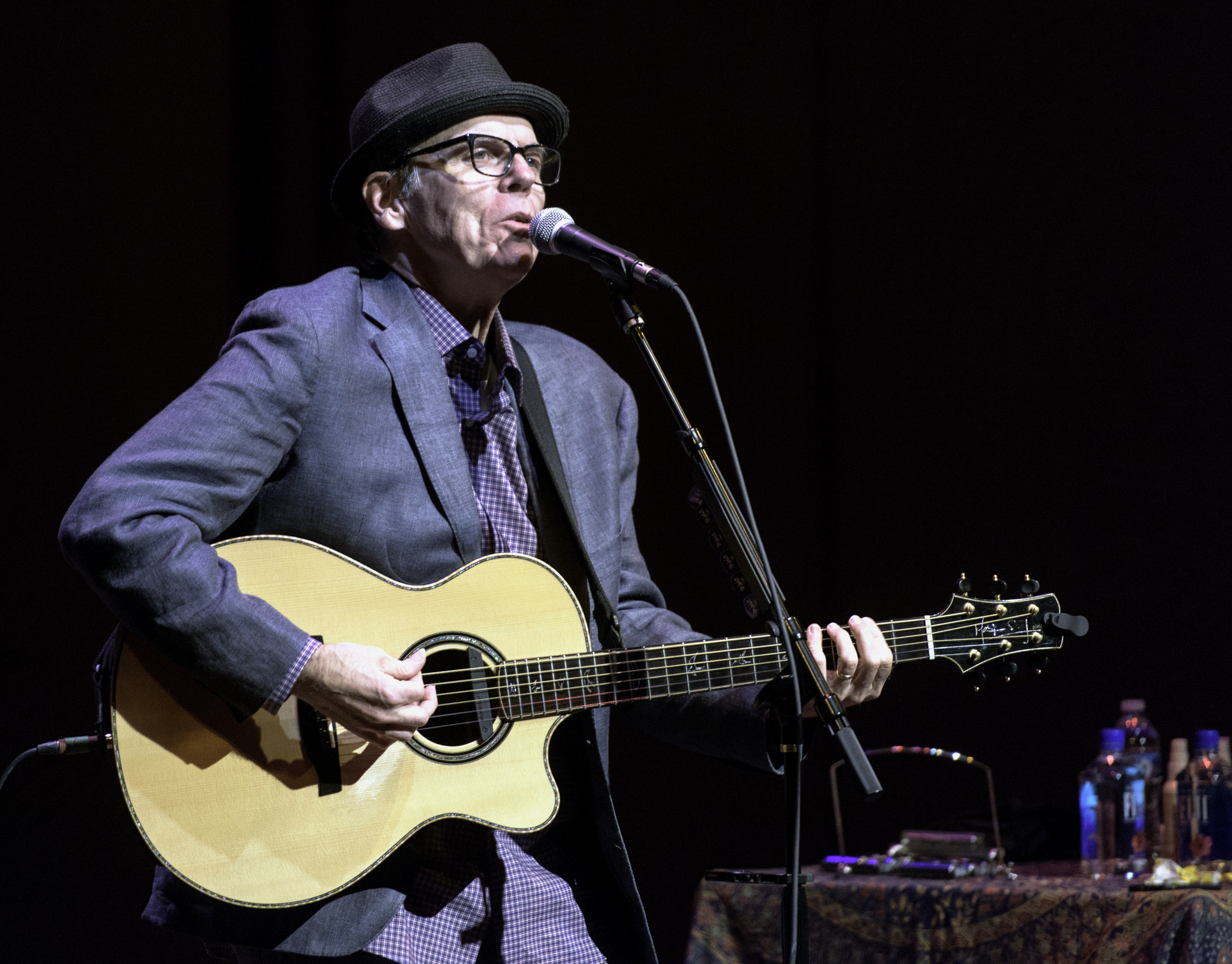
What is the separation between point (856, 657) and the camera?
209 cm

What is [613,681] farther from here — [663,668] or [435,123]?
[435,123]

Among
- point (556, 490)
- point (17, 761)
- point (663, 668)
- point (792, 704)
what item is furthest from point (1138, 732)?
point (17, 761)

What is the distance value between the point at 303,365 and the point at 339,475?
20 cm

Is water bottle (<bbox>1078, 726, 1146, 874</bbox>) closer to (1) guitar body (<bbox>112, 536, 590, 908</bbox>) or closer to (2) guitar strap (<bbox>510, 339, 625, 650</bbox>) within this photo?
(2) guitar strap (<bbox>510, 339, 625, 650</bbox>)

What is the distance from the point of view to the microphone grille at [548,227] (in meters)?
2.06

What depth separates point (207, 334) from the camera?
3895 millimetres

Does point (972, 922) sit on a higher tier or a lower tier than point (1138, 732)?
lower

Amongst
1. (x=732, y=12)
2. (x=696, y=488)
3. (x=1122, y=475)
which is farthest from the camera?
(x=732, y=12)

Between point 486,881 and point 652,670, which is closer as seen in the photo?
point 486,881

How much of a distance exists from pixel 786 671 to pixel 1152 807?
2.13 metres

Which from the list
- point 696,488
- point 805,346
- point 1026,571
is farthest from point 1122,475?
point 696,488

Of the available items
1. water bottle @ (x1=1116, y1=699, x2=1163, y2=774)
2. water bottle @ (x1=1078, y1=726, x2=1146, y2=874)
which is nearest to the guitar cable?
water bottle @ (x1=1078, y1=726, x2=1146, y2=874)

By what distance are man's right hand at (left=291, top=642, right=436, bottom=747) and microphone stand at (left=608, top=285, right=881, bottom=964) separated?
548 mm

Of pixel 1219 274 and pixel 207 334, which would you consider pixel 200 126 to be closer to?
pixel 207 334
